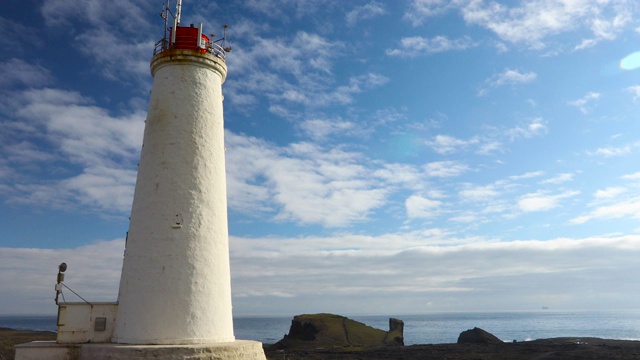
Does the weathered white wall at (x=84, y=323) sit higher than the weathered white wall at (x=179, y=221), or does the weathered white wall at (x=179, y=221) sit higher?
the weathered white wall at (x=179, y=221)

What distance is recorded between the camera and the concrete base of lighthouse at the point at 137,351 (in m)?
9.59

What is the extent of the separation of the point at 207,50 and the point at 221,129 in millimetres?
2118

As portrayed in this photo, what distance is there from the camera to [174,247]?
10.7 m

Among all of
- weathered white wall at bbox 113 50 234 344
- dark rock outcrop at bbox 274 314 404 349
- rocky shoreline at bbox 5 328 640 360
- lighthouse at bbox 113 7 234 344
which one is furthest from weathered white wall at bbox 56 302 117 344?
dark rock outcrop at bbox 274 314 404 349

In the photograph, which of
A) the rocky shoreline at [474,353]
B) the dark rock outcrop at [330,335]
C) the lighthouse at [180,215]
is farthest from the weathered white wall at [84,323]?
the dark rock outcrop at [330,335]

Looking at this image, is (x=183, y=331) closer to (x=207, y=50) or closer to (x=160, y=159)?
(x=160, y=159)

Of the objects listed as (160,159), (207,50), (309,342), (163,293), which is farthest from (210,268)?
(309,342)

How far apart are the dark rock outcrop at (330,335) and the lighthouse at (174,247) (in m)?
33.8

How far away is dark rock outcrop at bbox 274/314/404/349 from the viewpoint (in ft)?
147

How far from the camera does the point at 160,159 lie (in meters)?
11.2

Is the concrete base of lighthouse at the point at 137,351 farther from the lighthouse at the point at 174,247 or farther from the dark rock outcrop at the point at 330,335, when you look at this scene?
the dark rock outcrop at the point at 330,335

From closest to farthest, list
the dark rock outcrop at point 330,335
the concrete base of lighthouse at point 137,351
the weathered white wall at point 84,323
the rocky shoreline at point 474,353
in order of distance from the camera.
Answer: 1. the concrete base of lighthouse at point 137,351
2. the weathered white wall at point 84,323
3. the rocky shoreline at point 474,353
4. the dark rock outcrop at point 330,335

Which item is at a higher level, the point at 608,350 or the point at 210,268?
the point at 210,268

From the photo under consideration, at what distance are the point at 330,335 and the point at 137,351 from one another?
38.5 meters
